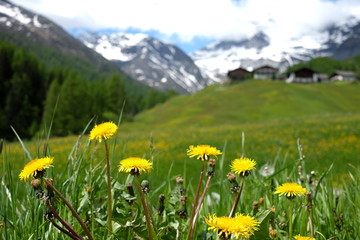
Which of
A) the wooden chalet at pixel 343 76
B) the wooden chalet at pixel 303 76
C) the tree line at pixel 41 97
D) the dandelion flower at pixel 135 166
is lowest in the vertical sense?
the tree line at pixel 41 97

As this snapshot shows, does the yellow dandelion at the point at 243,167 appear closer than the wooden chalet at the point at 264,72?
Yes

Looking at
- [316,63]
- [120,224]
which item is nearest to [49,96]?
[120,224]

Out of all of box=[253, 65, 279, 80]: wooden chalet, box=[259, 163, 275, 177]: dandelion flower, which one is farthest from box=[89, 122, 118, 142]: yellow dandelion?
box=[253, 65, 279, 80]: wooden chalet

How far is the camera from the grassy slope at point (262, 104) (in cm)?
5259

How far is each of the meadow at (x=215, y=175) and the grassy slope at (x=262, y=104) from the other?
41 cm

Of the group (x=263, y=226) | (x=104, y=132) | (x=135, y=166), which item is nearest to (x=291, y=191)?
(x=263, y=226)

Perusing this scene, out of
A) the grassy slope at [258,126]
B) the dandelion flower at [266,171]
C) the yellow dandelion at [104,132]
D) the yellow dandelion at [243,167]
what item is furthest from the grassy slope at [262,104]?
the yellow dandelion at [104,132]

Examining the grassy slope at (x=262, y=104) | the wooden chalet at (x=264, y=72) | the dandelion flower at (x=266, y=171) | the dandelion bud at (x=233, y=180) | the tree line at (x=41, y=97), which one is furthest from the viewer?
the wooden chalet at (x=264, y=72)

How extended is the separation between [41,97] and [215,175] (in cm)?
7319

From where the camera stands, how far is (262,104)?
59000mm

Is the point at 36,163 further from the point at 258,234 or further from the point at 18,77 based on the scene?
the point at 18,77

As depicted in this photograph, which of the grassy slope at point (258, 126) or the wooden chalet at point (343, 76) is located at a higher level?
the wooden chalet at point (343, 76)

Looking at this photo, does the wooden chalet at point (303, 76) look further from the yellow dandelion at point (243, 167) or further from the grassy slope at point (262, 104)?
the yellow dandelion at point (243, 167)

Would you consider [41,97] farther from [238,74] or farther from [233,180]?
[233,180]
